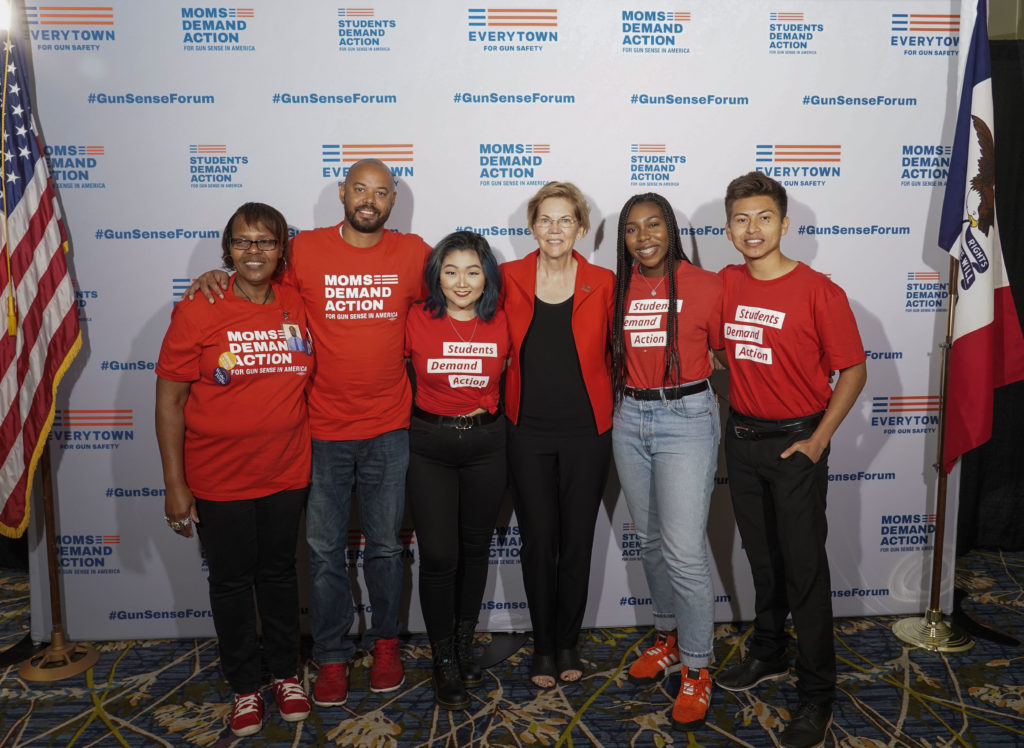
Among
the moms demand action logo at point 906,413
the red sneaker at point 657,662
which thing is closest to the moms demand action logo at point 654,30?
the moms demand action logo at point 906,413

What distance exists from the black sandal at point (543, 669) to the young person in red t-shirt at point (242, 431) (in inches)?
33.8

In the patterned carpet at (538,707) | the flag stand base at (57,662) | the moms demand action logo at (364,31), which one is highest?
the moms demand action logo at (364,31)

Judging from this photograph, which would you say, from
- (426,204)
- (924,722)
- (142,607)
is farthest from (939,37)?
(142,607)

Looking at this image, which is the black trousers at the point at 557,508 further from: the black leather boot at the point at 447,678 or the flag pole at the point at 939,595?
the flag pole at the point at 939,595

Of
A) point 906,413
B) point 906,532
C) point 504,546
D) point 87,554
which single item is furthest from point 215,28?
point 906,532

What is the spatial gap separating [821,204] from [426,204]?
1729 mm

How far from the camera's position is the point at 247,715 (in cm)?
247

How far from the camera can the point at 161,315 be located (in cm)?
304

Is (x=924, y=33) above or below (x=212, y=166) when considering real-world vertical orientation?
above

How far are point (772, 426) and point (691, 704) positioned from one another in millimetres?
1001

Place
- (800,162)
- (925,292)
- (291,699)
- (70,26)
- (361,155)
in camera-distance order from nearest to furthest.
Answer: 1. (291,699)
2. (70,26)
3. (361,155)
4. (800,162)
5. (925,292)

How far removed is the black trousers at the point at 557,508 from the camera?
8.23 feet

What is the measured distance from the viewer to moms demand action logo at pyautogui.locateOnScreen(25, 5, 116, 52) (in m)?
2.87

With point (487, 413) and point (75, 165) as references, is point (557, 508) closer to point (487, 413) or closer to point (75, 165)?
point (487, 413)
